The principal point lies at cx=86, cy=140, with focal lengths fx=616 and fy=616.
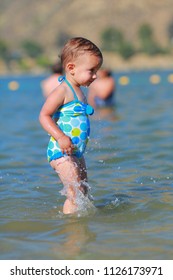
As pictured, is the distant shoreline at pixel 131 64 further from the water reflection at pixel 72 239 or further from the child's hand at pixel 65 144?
the water reflection at pixel 72 239

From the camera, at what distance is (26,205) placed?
5016mm

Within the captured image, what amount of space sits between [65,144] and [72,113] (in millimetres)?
260

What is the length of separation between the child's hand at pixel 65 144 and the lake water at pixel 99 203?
1.64ft

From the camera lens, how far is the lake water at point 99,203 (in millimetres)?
3803

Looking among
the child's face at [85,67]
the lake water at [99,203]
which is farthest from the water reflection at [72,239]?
the child's face at [85,67]

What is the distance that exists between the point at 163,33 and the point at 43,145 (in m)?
113

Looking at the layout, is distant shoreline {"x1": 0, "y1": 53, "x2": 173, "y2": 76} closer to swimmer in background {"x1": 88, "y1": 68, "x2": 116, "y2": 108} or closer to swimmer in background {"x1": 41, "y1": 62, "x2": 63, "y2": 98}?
swimmer in background {"x1": 88, "y1": 68, "x2": 116, "y2": 108}

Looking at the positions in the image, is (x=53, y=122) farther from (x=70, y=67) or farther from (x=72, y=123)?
(x=70, y=67)

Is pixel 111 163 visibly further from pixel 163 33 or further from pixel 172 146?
pixel 163 33

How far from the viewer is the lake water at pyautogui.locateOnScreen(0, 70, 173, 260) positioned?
380cm

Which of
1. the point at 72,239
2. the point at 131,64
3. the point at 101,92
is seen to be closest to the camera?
the point at 72,239

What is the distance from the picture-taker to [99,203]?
5004 mm

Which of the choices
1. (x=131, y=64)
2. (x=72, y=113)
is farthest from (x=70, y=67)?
(x=131, y=64)
